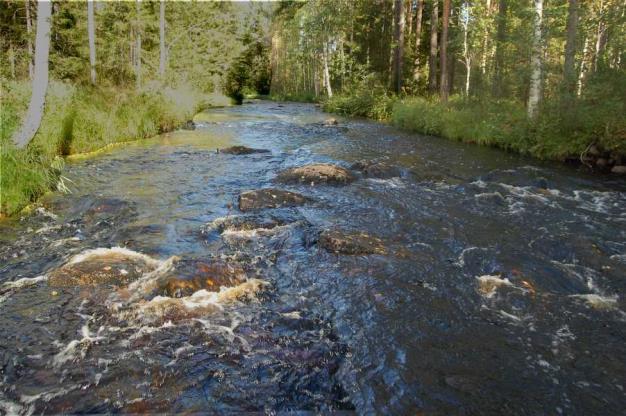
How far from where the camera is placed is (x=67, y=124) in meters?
12.4

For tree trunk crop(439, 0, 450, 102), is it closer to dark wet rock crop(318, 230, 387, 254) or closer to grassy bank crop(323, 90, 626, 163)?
grassy bank crop(323, 90, 626, 163)

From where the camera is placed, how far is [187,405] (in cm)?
345

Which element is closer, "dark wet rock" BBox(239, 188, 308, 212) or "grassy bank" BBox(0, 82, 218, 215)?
"grassy bank" BBox(0, 82, 218, 215)

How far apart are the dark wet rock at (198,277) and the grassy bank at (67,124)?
4.10m

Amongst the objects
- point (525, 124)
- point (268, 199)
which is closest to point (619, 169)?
point (525, 124)

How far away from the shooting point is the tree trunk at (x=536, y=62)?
14.0m

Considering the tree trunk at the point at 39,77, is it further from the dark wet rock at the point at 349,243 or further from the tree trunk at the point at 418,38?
the tree trunk at the point at 418,38

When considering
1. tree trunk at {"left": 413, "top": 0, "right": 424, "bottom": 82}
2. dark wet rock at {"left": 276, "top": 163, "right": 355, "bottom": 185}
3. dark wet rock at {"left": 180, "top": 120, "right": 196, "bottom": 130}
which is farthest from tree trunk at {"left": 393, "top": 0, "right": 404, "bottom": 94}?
dark wet rock at {"left": 276, "top": 163, "right": 355, "bottom": 185}

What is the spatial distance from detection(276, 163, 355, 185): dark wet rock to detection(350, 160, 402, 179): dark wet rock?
67cm

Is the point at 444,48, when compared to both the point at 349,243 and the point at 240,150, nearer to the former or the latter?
the point at 240,150

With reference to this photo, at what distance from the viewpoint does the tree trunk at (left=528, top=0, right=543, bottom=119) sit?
1397 cm

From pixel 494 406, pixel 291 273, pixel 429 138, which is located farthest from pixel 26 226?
pixel 429 138

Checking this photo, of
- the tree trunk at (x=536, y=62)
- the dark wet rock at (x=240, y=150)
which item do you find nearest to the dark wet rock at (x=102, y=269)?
the dark wet rock at (x=240, y=150)

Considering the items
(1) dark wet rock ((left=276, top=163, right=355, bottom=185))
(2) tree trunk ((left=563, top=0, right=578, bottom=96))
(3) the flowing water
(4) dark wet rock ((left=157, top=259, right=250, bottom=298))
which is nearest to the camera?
(3) the flowing water
